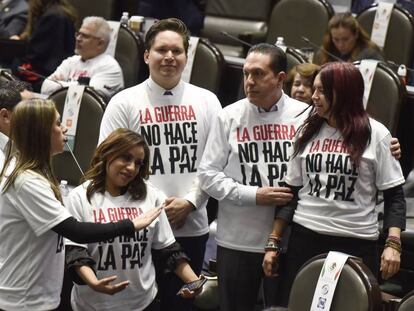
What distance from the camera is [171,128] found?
375 cm

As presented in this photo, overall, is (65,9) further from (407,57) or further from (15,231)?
(15,231)

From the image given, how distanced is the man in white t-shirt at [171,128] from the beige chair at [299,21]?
2.31 meters

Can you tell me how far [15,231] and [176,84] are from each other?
2.99ft

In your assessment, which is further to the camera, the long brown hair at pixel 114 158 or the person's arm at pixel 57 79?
the person's arm at pixel 57 79

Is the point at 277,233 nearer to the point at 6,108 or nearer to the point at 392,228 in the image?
the point at 392,228

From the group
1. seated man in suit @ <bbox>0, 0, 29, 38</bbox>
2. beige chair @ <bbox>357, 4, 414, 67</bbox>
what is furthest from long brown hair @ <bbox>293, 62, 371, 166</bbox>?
seated man in suit @ <bbox>0, 0, 29, 38</bbox>

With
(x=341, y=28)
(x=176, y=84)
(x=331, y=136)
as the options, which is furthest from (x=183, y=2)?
(x=331, y=136)

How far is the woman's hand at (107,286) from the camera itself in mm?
3293

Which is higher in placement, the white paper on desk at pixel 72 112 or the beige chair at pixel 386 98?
the beige chair at pixel 386 98

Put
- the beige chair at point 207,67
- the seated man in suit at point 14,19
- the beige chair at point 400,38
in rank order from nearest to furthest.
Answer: the beige chair at point 207,67 < the beige chair at point 400,38 < the seated man in suit at point 14,19

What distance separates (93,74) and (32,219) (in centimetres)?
262

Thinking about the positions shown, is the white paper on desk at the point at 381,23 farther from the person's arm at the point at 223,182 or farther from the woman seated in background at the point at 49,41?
the person's arm at the point at 223,182

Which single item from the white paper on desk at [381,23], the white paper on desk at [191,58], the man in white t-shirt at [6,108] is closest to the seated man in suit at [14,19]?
the white paper on desk at [191,58]

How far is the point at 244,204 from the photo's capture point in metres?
3.57
